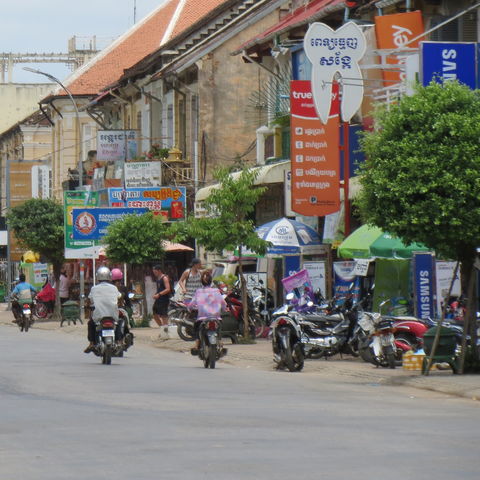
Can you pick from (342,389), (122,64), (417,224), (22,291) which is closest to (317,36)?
(417,224)

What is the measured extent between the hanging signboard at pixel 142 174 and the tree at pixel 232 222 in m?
16.5

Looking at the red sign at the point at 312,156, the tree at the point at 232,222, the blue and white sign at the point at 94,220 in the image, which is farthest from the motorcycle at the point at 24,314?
the red sign at the point at 312,156

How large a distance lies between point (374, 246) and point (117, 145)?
29.9 meters

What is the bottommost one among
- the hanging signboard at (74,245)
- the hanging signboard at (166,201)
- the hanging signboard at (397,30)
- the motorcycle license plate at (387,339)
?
the motorcycle license plate at (387,339)

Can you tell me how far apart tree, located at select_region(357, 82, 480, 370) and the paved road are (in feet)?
7.79

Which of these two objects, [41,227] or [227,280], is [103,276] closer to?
[227,280]

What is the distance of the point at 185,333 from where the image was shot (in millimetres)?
31703

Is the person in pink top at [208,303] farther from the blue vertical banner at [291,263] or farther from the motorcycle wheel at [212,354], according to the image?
the blue vertical banner at [291,263]

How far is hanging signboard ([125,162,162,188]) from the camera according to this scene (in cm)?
4738

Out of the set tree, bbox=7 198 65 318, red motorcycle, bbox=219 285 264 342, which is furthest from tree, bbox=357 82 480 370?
tree, bbox=7 198 65 318

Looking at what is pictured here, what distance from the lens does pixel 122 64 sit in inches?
2576

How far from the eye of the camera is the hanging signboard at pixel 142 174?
47.4 meters

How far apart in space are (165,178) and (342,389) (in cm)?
3032

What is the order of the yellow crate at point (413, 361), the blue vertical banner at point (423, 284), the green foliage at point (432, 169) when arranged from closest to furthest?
the green foliage at point (432, 169) < the yellow crate at point (413, 361) < the blue vertical banner at point (423, 284)
